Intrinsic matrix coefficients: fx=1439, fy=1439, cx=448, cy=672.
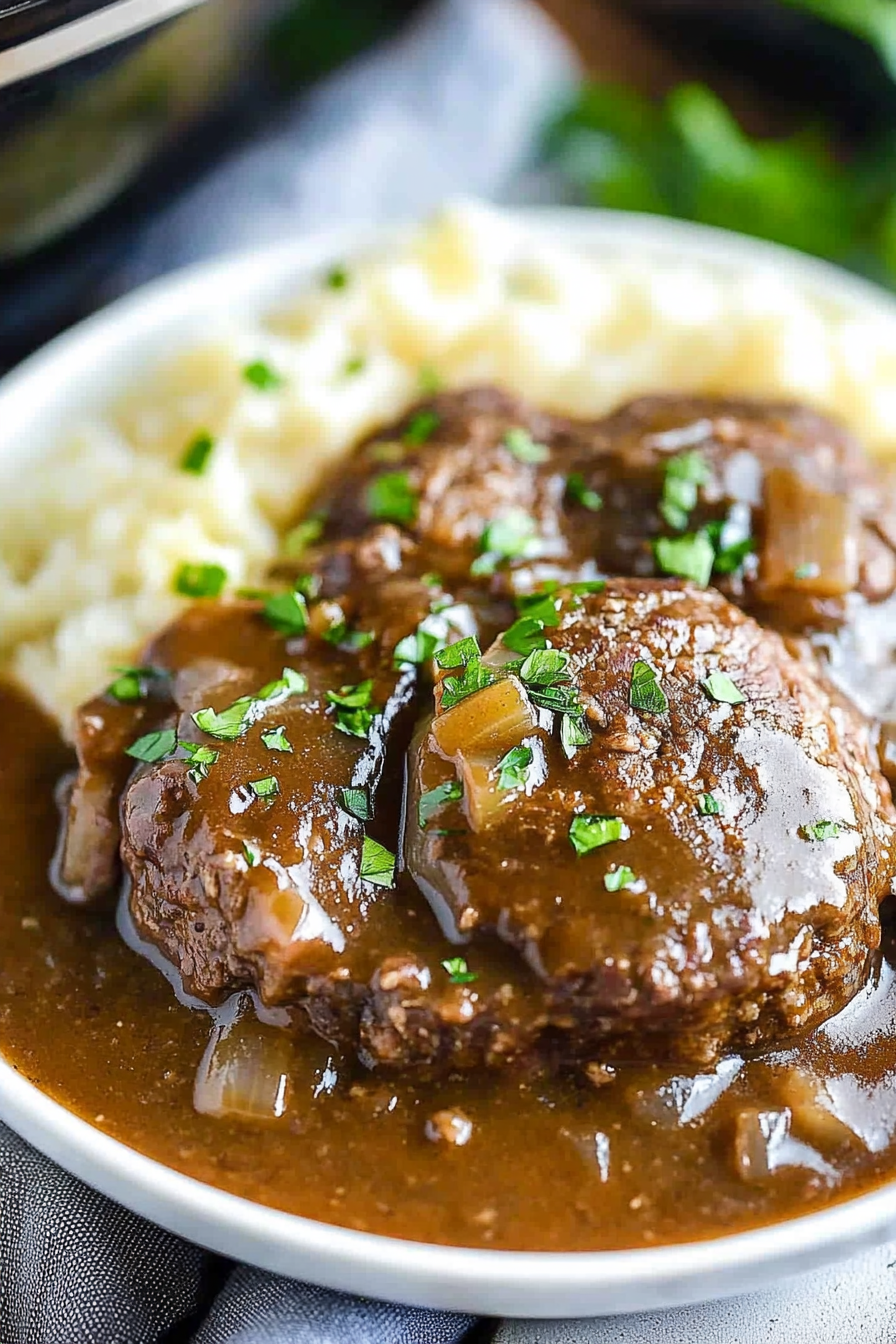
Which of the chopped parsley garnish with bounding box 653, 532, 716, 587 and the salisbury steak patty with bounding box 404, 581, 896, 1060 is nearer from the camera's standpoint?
the salisbury steak patty with bounding box 404, 581, 896, 1060

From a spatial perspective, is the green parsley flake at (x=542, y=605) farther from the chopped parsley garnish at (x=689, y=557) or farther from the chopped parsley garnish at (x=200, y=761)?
the chopped parsley garnish at (x=200, y=761)

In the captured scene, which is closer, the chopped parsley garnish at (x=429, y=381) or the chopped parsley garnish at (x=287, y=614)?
the chopped parsley garnish at (x=287, y=614)

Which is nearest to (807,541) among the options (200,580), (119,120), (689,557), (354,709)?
(689,557)

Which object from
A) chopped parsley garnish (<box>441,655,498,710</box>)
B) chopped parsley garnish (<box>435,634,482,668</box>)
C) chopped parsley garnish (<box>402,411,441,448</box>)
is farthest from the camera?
chopped parsley garnish (<box>402,411,441,448</box>)

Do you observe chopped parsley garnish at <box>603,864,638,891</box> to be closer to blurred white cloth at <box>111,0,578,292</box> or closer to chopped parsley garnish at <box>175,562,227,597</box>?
chopped parsley garnish at <box>175,562,227,597</box>

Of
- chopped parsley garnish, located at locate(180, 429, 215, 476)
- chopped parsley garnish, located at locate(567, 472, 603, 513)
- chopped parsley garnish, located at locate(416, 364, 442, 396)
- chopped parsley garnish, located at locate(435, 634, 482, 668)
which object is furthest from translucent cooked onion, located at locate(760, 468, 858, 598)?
chopped parsley garnish, located at locate(180, 429, 215, 476)

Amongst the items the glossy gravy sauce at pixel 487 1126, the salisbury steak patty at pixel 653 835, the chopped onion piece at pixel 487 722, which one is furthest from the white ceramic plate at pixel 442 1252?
the chopped onion piece at pixel 487 722

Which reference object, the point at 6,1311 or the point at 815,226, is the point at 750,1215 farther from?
the point at 815,226
